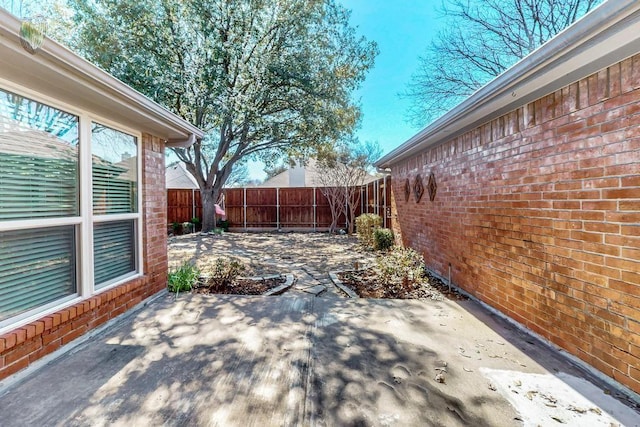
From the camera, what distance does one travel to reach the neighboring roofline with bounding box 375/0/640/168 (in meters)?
1.79

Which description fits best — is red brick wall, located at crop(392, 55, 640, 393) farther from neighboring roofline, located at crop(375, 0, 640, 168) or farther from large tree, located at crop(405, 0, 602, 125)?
large tree, located at crop(405, 0, 602, 125)

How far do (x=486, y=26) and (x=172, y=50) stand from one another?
959 cm

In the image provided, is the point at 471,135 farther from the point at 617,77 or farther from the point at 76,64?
the point at 76,64

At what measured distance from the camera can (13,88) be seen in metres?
2.31

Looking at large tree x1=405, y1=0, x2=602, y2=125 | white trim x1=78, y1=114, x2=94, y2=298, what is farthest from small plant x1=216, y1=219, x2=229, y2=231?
white trim x1=78, y1=114, x2=94, y2=298

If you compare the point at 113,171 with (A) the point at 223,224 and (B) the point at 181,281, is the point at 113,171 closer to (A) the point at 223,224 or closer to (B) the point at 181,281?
(B) the point at 181,281

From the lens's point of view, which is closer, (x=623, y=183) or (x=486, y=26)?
(x=623, y=183)

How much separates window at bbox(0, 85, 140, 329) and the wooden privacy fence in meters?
10.9

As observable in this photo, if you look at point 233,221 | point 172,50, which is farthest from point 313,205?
point 172,50

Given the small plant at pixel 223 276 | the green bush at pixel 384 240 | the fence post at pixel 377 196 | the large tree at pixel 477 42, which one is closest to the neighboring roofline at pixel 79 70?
the small plant at pixel 223 276

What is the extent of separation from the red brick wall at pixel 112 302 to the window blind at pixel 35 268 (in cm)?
20

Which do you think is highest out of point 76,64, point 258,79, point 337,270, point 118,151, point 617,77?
point 258,79

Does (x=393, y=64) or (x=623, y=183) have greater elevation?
(x=393, y=64)

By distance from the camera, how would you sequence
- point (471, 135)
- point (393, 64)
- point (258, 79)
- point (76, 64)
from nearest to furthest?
point (76, 64)
point (471, 135)
point (258, 79)
point (393, 64)
